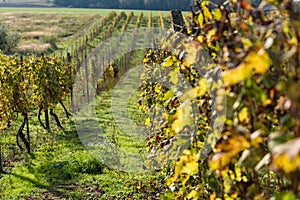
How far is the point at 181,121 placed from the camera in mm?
1690

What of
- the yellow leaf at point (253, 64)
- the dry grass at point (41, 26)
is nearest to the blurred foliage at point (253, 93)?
the yellow leaf at point (253, 64)

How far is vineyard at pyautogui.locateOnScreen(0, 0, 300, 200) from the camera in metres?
1.20

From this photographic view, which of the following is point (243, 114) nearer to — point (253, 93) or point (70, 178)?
point (253, 93)

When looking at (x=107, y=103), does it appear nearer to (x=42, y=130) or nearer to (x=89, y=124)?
(x=89, y=124)

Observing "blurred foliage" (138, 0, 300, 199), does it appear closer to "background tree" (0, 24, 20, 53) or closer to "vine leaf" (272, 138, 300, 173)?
"vine leaf" (272, 138, 300, 173)

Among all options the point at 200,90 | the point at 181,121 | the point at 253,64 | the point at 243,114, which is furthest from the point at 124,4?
the point at 253,64

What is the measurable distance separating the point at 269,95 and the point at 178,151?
3.84 ft

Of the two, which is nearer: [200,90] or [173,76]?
[200,90]

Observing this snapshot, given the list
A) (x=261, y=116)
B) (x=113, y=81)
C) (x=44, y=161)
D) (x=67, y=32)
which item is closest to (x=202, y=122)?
(x=261, y=116)

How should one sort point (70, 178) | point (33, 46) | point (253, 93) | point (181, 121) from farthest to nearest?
1. point (33, 46)
2. point (70, 178)
3. point (181, 121)
4. point (253, 93)

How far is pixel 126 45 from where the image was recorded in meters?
42.8

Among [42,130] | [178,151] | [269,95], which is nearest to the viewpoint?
[269,95]

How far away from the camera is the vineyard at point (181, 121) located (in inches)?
47.3

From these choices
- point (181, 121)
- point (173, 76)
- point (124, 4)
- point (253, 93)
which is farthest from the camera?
point (124, 4)
